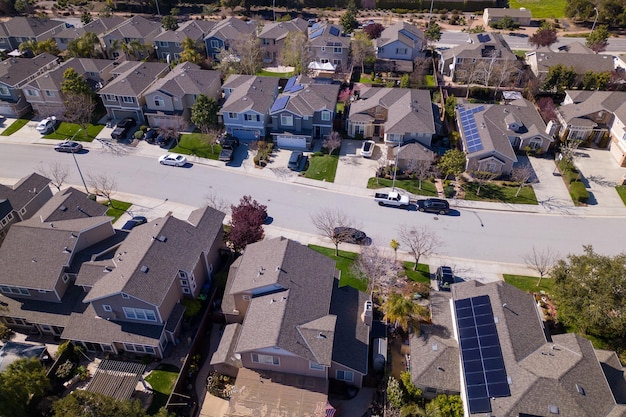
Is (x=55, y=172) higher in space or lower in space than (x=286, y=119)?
lower

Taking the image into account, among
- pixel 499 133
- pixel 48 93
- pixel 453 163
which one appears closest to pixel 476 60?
pixel 499 133

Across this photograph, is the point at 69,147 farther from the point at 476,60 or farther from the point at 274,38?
the point at 476,60

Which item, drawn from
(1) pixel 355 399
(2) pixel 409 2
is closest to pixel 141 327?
(1) pixel 355 399

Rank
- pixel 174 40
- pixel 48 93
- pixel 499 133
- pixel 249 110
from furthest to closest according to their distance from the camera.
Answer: pixel 174 40 < pixel 48 93 < pixel 249 110 < pixel 499 133

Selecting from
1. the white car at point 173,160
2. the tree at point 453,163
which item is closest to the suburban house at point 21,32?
the white car at point 173,160

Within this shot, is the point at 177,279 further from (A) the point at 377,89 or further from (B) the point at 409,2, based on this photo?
(B) the point at 409,2

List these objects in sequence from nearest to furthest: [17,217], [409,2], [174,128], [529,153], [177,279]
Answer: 1. [177,279]
2. [17,217]
3. [529,153]
4. [174,128]
5. [409,2]

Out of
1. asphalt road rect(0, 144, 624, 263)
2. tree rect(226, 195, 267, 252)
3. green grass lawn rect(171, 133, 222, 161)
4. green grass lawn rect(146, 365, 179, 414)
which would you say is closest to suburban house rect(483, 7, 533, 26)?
asphalt road rect(0, 144, 624, 263)
